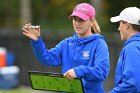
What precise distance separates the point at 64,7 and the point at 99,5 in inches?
129

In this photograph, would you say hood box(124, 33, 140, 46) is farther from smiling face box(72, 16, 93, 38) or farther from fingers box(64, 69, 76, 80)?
smiling face box(72, 16, 93, 38)

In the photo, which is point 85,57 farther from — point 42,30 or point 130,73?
point 42,30

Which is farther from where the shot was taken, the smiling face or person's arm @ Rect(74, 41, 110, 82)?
the smiling face

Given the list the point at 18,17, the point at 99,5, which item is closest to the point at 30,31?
the point at 99,5

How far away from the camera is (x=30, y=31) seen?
8461 millimetres

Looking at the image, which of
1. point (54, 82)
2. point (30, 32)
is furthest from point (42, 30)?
point (54, 82)

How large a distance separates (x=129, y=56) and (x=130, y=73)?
0.18 meters

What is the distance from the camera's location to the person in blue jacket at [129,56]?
294 inches

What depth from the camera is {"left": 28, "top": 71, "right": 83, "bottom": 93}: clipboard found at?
8.02 metres

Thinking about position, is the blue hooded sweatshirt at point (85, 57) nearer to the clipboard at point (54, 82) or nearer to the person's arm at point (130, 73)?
the clipboard at point (54, 82)

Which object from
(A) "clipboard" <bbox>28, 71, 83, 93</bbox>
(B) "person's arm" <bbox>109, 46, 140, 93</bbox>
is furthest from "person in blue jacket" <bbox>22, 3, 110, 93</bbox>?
(B) "person's arm" <bbox>109, 46, 140, 93</bbox>

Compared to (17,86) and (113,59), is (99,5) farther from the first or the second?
(113,59)

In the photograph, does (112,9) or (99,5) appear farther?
(99,5)

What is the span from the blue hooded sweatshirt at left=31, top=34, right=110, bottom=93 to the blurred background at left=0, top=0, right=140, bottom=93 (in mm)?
6999
